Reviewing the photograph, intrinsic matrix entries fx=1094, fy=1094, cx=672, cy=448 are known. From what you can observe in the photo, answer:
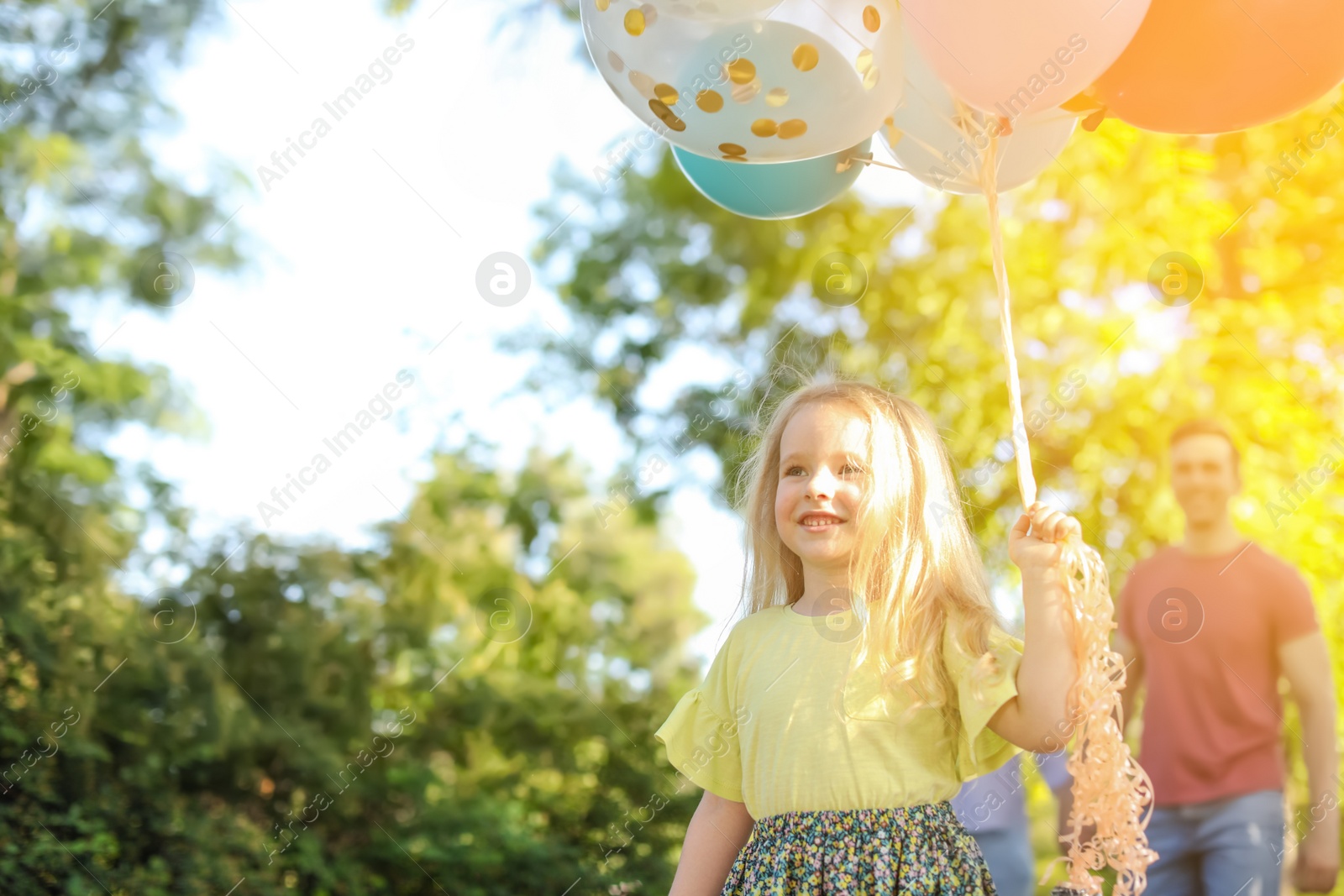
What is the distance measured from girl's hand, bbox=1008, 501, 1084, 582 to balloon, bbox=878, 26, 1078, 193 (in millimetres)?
672

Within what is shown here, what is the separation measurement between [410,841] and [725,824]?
359 cm

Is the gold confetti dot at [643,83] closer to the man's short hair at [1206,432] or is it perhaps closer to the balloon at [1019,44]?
the balloon at [1019,44]

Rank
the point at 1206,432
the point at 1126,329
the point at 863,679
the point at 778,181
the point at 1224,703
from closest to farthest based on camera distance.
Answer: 1. the point at 863,679
2. the point at 778,181
3. the point at 1224,703
4. the point at 1206,432
5. the point at 1126,329

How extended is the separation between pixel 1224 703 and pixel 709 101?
7.29ft

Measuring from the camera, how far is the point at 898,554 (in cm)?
183

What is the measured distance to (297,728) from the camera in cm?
511

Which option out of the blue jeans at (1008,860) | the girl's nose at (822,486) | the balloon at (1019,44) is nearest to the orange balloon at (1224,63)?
the balloon at (1019,44)

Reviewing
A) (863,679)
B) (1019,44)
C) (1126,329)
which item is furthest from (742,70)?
(1126,329)

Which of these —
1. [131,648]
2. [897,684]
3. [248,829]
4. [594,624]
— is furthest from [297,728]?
[897,684]

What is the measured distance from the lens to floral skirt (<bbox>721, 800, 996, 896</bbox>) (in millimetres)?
1604

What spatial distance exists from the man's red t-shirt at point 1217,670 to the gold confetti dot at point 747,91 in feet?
6.78

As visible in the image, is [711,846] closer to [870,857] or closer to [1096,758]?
[870,857]

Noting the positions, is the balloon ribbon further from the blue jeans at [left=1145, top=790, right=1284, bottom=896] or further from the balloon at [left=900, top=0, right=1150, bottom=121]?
the blue jeans at [left=1145, top=790, right=1284, bottom=896]

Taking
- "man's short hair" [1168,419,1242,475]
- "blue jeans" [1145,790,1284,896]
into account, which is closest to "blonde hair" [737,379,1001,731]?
"blue jeans" [1145,790,1284,896]
